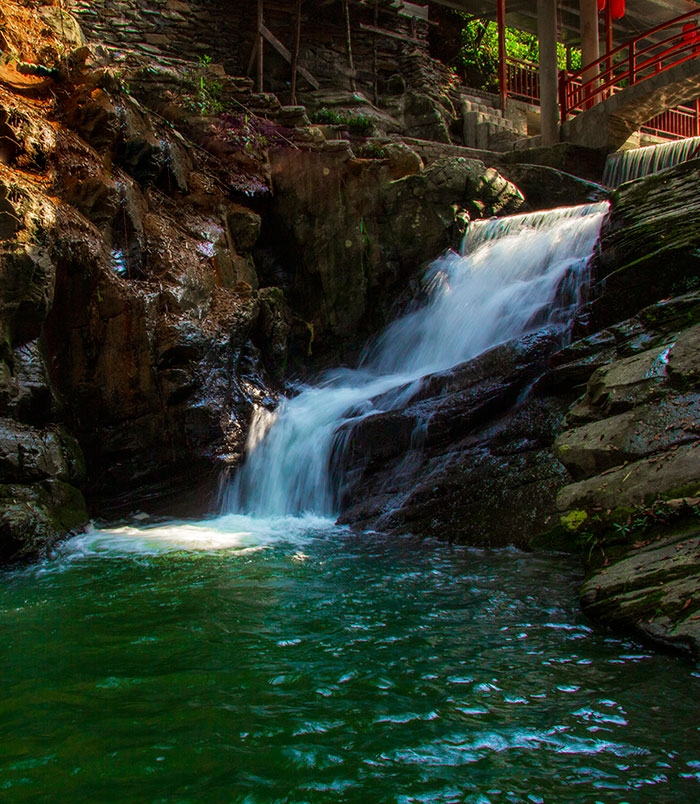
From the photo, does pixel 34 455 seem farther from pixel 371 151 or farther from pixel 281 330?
pixel 371 151

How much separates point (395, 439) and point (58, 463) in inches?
150

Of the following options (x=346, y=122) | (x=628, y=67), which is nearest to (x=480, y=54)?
(x=628, y=67)

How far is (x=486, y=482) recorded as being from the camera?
6473 millimetres

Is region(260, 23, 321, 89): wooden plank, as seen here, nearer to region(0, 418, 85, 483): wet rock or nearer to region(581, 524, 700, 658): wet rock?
region(0, 418, 85, 483): wet rock

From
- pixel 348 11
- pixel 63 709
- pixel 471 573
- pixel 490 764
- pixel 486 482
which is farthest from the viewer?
pixel 348 11

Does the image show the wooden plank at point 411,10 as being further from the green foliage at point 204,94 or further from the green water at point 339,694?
the green water at point 339,694

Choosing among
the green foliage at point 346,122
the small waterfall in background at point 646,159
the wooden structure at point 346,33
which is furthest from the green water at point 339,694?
the wooden structure at point 346,33

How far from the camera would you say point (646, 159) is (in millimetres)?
15125

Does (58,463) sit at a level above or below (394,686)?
above

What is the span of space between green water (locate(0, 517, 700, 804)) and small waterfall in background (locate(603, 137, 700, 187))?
42.5ft

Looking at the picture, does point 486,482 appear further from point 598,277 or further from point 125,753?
point 125,753

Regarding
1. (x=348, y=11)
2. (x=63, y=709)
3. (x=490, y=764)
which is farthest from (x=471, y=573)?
(x=348, y=11)

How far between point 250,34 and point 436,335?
1253cm

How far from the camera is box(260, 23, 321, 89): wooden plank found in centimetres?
1691
